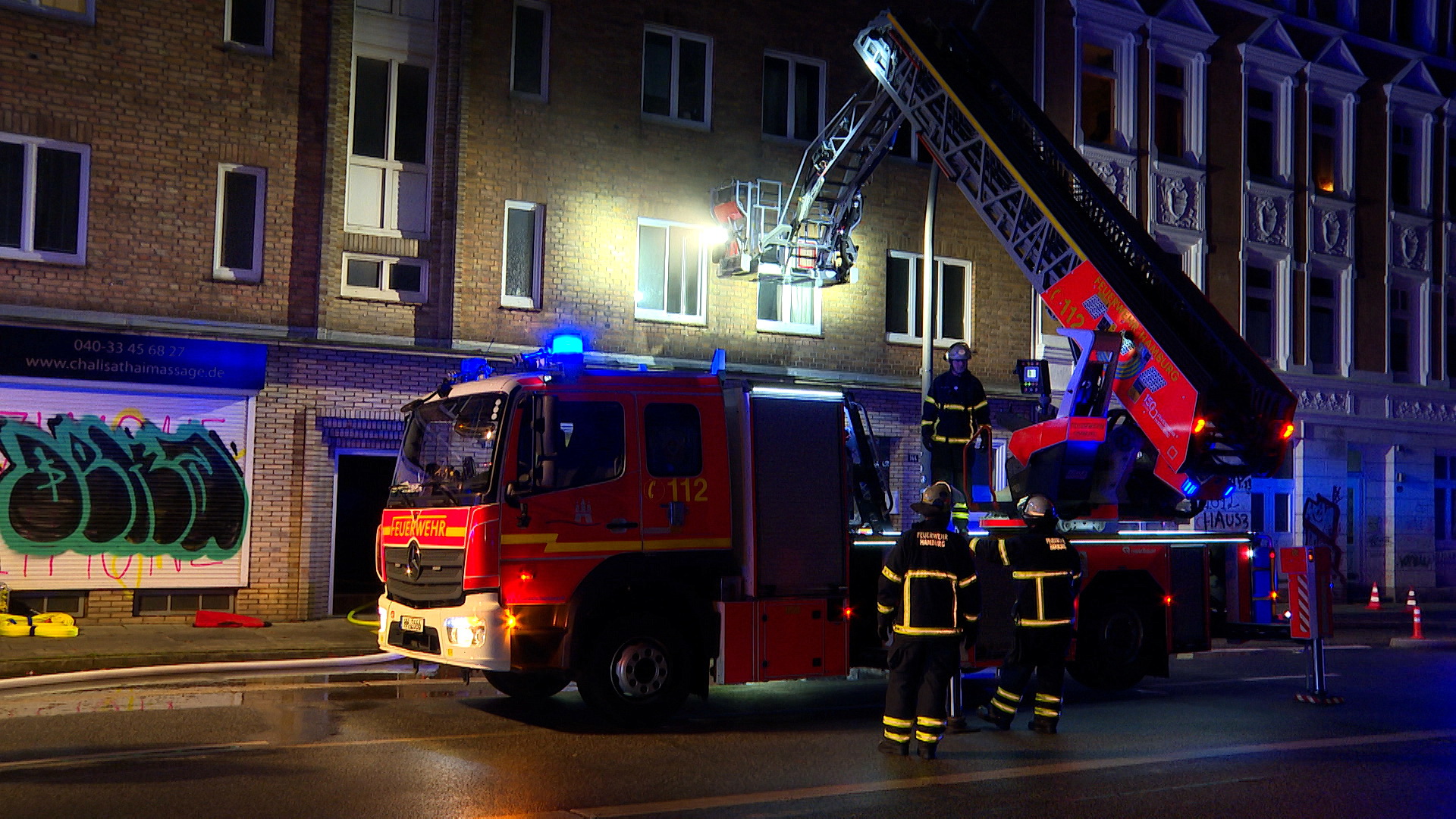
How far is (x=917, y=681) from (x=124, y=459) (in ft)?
37.8

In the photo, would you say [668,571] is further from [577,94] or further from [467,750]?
[577,94]

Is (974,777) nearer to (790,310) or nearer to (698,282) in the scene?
(698,282)

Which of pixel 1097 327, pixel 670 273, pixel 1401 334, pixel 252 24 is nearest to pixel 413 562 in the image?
pixel 1097 327

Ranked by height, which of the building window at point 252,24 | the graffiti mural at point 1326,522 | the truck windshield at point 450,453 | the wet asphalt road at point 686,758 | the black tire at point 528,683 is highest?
the building window at point 252,24

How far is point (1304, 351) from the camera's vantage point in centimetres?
2752

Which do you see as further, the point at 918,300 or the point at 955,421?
the point at 918,300

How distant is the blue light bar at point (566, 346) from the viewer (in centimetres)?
987

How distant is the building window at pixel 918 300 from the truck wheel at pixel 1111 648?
436 inches

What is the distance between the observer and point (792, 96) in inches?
858

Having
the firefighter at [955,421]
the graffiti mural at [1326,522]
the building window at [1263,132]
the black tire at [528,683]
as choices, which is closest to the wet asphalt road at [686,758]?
the black tire at [528,683]

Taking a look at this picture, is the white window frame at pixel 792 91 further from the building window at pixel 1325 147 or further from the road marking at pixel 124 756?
the road marking at pixel 124 756

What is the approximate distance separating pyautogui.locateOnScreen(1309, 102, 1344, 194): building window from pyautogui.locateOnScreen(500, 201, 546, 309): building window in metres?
17.5

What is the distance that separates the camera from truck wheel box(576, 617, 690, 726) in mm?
9477

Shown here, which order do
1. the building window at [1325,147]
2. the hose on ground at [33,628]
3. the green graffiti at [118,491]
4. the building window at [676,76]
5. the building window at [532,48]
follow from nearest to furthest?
1. the hose on ground at [33,628]
2. the green graffiti at [118,491]
3. the building window at [532,48]
4. the building window at [676,76]
5. the building window at [1325,147]
